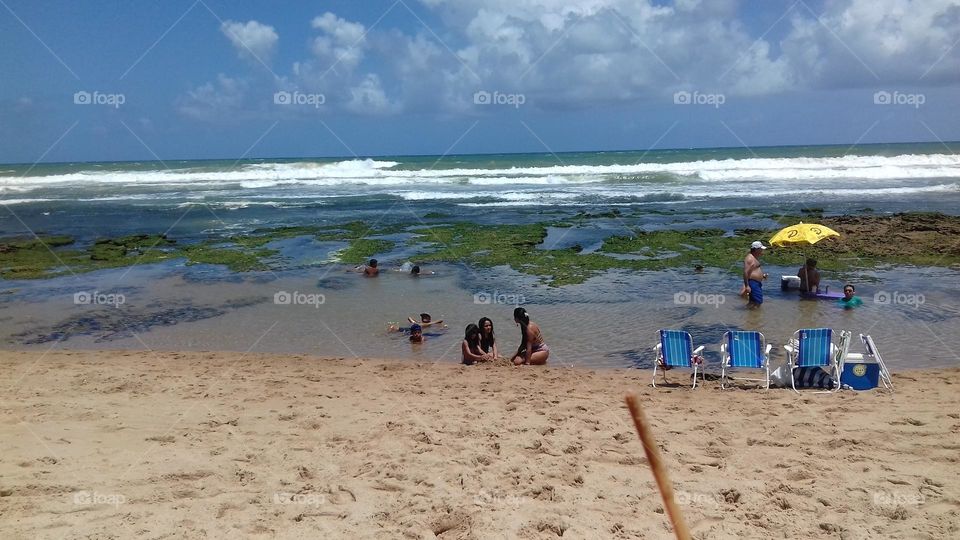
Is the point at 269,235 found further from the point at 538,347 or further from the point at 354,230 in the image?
the point at 538,347

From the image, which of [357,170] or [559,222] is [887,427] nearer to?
[559,222]

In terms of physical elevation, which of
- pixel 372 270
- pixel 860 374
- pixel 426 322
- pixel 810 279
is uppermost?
pixel 372 270

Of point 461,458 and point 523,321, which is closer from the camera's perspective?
point 461,458

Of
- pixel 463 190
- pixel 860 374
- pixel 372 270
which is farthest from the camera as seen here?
pixel 463 190

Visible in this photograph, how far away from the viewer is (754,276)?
11562mm

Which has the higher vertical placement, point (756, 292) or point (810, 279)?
point (810, 279)

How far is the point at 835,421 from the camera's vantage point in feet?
21.4

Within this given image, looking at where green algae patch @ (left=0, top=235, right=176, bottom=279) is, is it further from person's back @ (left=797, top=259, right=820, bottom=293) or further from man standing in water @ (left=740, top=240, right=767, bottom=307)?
person's back @ (left=797, top=259, right=820, bottom=293)

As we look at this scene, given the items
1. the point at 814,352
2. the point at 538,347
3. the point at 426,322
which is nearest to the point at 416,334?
the point at 426,322

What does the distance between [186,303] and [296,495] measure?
30.1 feet

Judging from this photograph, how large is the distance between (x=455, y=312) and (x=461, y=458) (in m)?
6.30

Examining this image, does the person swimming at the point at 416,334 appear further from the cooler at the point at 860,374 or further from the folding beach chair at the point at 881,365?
the folding beach chair at the point at 881,365

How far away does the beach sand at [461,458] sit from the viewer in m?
4.87

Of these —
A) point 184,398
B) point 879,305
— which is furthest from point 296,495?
point 879,305
